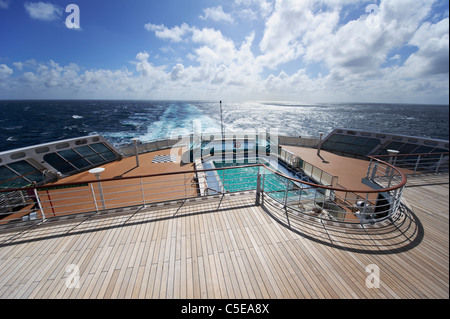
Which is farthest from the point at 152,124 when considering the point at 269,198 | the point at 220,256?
the point at 220,256

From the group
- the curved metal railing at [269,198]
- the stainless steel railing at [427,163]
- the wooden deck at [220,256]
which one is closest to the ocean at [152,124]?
→ the curved metal railing at [269,198]

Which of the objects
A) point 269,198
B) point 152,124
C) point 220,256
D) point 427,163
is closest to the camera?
point 220,256

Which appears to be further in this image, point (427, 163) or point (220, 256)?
point (427, 163)

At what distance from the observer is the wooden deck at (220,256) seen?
2.38 m

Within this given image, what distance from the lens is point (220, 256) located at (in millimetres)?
2879

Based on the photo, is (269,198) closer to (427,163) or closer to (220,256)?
(220,256)

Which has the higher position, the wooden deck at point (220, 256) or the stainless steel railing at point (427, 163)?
the stainless steel railing at point (427, 163)

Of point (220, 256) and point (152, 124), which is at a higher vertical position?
point (220, 256)

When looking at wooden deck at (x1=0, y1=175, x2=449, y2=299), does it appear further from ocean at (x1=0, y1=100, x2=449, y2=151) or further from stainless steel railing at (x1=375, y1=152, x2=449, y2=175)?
ocean at (x1=0, y1=100, x2=449, y2=151)

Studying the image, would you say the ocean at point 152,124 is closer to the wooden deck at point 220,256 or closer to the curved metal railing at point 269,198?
the curved metal railing at point 269,198

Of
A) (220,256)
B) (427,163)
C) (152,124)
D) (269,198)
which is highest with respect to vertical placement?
(427,163)

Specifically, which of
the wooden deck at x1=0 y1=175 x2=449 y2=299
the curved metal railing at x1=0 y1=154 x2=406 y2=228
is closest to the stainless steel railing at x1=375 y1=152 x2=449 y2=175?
the curved metal railing at x1=0 y1=154 x2=406 y2=228
